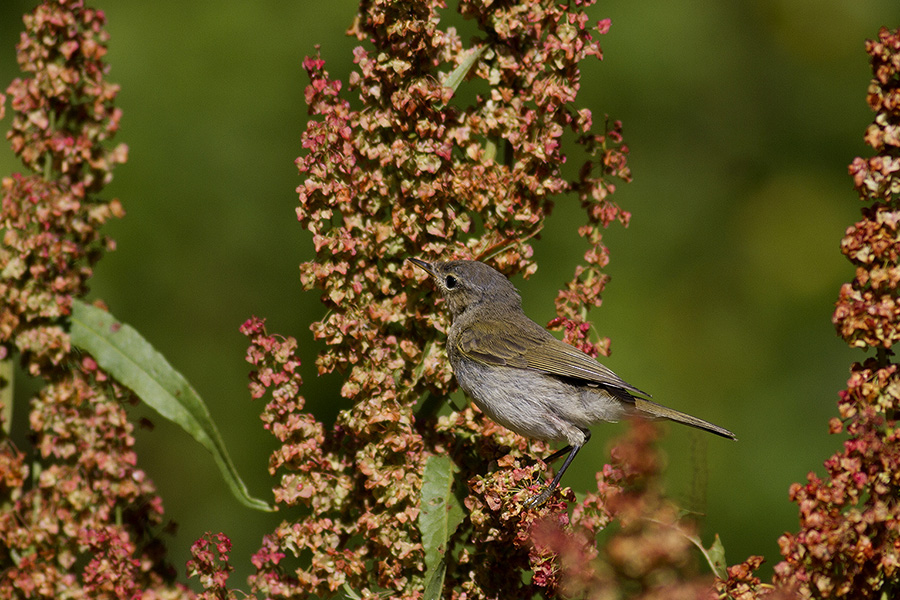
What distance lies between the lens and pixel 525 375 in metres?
3.74

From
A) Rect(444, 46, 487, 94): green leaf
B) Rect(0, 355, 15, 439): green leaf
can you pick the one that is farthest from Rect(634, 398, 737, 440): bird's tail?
Rect(0, 355, 15, 439): green leaf

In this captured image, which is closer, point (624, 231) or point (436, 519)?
point (436, 519)

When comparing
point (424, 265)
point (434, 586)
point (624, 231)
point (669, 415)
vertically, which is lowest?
point (434, 586)

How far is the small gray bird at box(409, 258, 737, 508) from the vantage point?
324cm

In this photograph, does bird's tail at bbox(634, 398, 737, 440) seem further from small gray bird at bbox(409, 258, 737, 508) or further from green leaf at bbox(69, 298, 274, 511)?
green leaf at bbox(69, 298, 274, 511)

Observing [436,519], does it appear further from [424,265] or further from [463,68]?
[463,68]

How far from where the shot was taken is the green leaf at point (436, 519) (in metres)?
2.47

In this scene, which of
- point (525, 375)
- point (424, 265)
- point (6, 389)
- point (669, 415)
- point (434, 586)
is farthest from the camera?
point (525, 375)

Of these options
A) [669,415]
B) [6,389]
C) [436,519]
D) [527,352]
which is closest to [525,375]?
[527,352]

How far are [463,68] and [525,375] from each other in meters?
1.36

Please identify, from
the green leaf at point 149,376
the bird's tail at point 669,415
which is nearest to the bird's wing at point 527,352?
the bird's tail at point 669,415

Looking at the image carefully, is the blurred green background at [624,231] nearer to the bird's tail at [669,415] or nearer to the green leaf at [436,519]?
the bird's tail at [669,415]

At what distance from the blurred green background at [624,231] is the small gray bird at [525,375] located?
3.60ft

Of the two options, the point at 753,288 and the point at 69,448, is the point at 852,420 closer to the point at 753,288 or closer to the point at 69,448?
the point at 69,448
